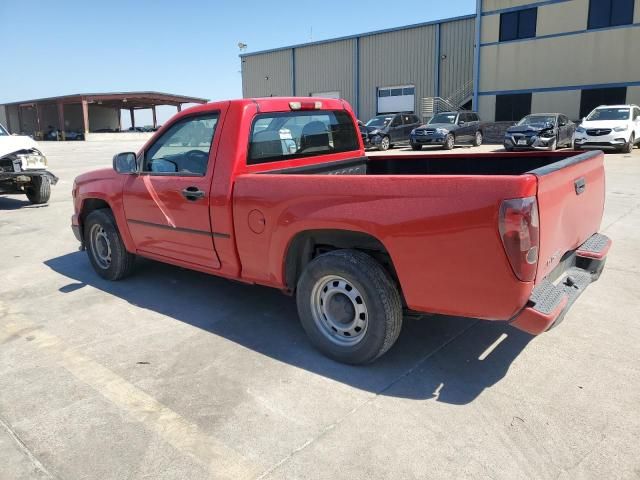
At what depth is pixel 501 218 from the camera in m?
2.59

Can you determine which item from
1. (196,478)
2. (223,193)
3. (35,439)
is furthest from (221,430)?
(223,193)

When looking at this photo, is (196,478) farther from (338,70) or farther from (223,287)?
(338,70)

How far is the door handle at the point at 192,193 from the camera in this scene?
13.1 ft

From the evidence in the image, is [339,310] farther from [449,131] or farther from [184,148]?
[449,131]

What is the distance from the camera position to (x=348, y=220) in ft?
A: 10.3

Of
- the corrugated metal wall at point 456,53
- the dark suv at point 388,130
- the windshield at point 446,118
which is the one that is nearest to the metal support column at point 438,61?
the corrugated metal wall at point 456,53

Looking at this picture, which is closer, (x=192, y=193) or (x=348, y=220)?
(x=348, y=220)

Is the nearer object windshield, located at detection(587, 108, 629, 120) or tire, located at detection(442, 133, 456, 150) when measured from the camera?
windshield, located at detection(587, 108, 629, 120)

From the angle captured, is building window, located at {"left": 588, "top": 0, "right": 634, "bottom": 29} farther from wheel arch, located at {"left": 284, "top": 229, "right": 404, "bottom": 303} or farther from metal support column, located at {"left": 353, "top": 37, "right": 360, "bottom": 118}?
wheel arch, located at {"left": 284, "top": 229, "right": 404, "bottom": 303}

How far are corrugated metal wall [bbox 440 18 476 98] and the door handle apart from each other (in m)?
32.2

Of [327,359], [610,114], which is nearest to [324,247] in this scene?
[327,359]

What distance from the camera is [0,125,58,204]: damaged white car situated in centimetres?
997

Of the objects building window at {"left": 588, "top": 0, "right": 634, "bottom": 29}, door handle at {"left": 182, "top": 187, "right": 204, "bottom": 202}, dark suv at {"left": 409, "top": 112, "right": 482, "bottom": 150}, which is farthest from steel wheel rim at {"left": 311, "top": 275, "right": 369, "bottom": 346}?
building window at {"left": 588, "top": 0, "right": 634, "bottom": 29}

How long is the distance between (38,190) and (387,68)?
29.7 meters
